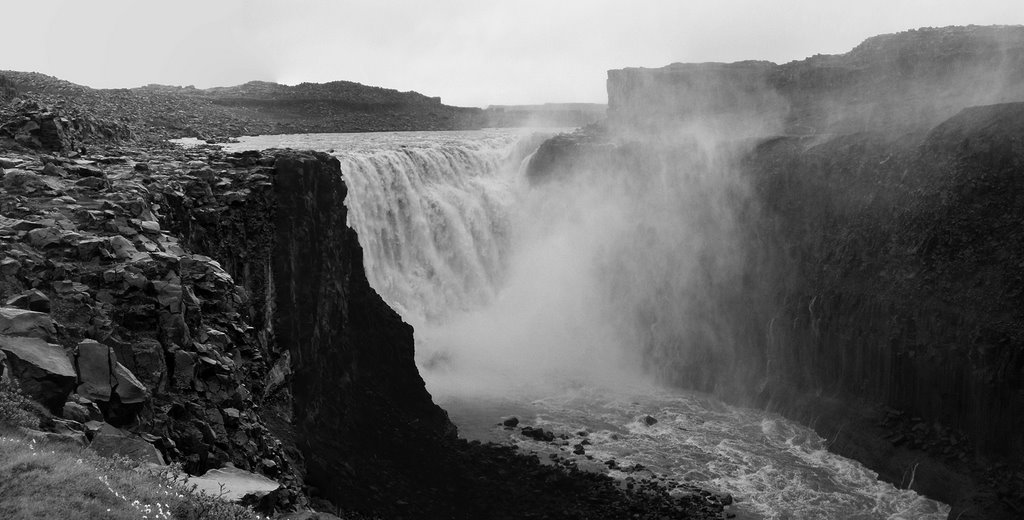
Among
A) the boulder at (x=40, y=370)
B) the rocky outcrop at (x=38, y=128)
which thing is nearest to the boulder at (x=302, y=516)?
the boulder at (x=40, y=370)

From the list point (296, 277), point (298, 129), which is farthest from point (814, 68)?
point (298, 129)

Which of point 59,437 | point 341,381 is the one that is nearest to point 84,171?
point 341,381

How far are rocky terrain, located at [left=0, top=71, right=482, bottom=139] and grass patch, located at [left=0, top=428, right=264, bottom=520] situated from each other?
42869 mm

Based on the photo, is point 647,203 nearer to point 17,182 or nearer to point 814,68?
point 814,68

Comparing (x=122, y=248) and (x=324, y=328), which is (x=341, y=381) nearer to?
(x=324, y=328)

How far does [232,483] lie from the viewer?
1556 centimetres

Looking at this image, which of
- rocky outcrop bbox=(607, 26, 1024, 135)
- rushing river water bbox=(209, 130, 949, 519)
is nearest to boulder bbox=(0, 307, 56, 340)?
rushing river water bbox=(209, 130, 949, 519)

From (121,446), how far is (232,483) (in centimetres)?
222

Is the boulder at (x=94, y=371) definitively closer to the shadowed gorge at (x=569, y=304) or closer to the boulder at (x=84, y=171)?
the shadowed gorge at (x=569, y=304)

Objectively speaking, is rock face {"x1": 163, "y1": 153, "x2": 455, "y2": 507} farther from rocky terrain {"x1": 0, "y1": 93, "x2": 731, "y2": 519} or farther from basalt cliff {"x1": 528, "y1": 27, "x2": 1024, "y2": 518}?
basalt cliff {"x1": 528, "y1": 27, "x2": 1024, "y2": 518}

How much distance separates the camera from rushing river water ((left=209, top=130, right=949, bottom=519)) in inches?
1367

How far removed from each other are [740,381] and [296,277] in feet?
76.9

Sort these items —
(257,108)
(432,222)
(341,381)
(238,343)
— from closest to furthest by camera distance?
(238,343), (341,381), (432,222), (257,108)

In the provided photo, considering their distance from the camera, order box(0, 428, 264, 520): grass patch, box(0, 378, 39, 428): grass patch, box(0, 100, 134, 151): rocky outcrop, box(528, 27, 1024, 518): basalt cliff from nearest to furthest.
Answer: box(0, 428, 264, 520): grass patch
box(0, 378, 39, 428): grass patch
box(0, 100, 134, 151): rocky outcrop
box(528, 27, 1024, 518): basalt cliff
